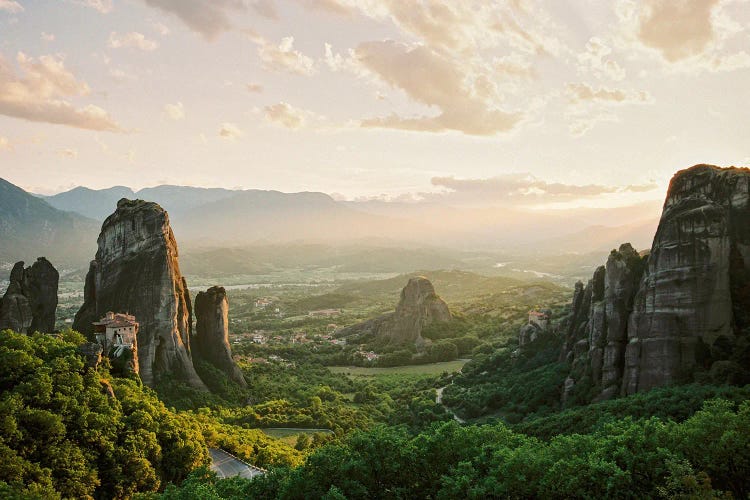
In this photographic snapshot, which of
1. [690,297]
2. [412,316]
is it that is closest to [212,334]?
[690,297]

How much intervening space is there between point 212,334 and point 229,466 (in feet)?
84.8

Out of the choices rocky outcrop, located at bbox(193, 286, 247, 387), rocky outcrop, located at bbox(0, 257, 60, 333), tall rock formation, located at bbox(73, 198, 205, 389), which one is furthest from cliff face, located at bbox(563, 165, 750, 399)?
rocky outcrop, located at bbox(0, 257, 60, 333)

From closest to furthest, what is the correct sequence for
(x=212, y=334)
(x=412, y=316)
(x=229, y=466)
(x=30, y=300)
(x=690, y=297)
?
(x=690, y=297) < (x=229, y=466) < (x=30, y=300) < (x=212, y=334) < (x=412, y=316)

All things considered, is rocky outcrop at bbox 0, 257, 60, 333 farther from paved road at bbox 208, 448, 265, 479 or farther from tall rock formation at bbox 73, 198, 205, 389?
paved road at bbox 208, 448, 265, 479

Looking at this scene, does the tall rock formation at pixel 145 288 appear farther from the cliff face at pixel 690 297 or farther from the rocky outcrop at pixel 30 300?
the cliff face at pixel 690 297

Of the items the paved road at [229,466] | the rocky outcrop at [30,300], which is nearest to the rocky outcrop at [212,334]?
the rocky outcrop at [30,300]

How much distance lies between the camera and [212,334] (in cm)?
6488

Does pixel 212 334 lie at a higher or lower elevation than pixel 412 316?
higher

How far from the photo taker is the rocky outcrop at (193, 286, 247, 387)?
212 feet

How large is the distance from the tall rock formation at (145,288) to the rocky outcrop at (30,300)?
303cm

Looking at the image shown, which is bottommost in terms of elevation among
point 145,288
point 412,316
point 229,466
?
point 229,466

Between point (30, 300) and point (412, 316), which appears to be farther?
point (412, 316)

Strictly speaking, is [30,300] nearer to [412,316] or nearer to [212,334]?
[212,334]

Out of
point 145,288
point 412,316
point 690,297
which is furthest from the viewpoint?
point 412,316
